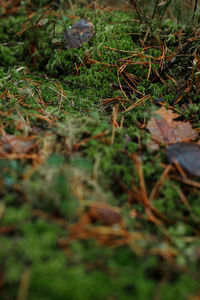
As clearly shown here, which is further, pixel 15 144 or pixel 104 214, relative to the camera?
pixel 15 144

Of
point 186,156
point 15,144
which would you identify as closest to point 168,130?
point 186,156

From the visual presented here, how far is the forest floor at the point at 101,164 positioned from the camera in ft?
3.44

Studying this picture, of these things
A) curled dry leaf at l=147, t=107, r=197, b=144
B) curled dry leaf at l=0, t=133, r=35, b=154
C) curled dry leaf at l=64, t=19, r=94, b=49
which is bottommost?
curled dry leaf at l=147, t=107, r=197, b=144

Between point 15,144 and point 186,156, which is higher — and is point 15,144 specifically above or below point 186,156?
above

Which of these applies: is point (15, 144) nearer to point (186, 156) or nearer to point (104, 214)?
point (104, 214)

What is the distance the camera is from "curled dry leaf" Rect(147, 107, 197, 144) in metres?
1.76

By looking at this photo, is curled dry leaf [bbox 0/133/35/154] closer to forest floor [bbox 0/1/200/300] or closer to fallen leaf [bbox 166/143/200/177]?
forest floor [bbox 0/1/200/300]

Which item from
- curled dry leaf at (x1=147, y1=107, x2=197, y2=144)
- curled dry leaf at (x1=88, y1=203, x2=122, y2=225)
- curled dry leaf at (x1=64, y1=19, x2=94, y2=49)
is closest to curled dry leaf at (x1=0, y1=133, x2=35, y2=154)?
curled dry leaf at (x1=88, y1=203, x2=122, y2=225)

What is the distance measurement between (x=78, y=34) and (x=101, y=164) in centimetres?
175

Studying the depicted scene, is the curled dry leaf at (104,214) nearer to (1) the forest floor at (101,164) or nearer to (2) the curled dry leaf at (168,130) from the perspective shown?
(1) the forest floor at (101,164)

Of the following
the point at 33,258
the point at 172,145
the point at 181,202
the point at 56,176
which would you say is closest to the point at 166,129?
the point at 172,145

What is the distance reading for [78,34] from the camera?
8.63 feet

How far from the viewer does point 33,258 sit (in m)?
1.04

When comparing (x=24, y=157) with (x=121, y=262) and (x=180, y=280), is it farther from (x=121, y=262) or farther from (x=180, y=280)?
(x=180, y=280)
